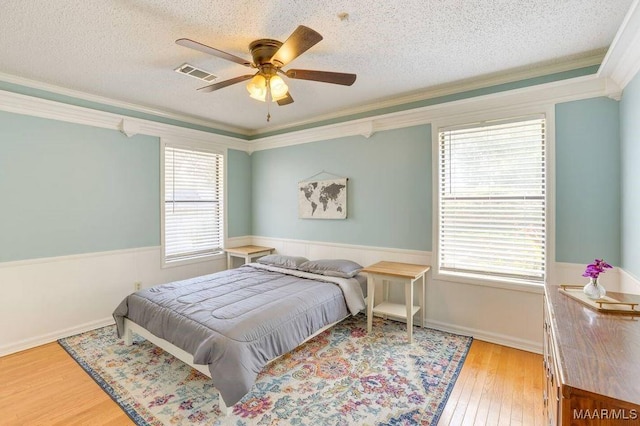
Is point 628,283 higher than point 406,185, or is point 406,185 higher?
point 406,185

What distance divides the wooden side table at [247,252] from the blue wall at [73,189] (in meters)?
1.10

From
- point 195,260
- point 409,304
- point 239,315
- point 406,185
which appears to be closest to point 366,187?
point 406,185

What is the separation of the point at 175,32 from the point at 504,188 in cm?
316

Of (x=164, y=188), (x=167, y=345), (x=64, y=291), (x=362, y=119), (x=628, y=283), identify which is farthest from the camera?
(x=164, y=188)

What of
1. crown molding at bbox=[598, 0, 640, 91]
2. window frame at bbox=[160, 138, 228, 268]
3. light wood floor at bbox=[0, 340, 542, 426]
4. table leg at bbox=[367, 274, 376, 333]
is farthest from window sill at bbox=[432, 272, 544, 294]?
window frame at bbox=[160, 138, 228, 268]

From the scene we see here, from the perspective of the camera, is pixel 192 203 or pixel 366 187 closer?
pixel 366 187

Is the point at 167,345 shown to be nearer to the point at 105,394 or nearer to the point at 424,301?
the point at 105,394

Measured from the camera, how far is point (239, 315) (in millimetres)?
2416

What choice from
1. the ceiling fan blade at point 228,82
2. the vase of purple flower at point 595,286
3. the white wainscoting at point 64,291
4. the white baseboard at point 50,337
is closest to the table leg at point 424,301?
the vase of purple flower at point 595,286

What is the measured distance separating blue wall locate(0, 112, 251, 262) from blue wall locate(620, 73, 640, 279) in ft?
15.6

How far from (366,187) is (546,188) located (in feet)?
Answer: 6.13

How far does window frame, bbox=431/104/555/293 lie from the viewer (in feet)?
9.02

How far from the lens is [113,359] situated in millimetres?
2758

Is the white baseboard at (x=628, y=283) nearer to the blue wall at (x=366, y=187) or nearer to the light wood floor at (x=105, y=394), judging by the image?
the light wood floor at (x=105, y=394)
